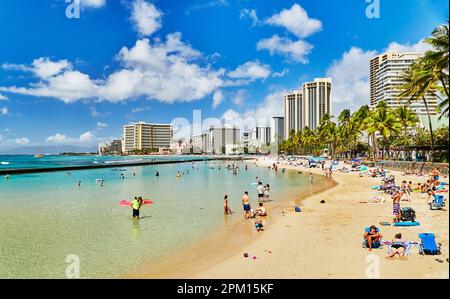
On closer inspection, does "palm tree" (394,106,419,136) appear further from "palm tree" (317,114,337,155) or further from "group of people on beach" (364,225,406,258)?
"group of people on beach" (364,225,406,258)

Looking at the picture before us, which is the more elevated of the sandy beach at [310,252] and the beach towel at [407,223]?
the beach towel at [407,223]

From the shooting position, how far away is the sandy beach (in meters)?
9.31

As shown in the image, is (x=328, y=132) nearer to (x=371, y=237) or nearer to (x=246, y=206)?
(x=246, y=206)

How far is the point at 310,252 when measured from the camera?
449 inches

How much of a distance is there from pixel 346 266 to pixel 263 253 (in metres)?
3.10

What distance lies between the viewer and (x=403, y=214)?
49.6ft

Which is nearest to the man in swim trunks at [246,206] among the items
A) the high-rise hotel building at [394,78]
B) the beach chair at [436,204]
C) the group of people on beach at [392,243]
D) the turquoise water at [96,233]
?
the turquoise water at [96,233]

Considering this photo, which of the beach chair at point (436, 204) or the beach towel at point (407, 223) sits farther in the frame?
the beach chair at point (436, 204)

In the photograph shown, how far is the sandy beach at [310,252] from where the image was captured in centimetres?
931

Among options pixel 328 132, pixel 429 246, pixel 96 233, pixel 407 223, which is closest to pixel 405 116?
pixel 328 132

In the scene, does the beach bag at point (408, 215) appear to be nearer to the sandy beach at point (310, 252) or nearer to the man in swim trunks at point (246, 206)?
the sandy beach at point (310, 252)

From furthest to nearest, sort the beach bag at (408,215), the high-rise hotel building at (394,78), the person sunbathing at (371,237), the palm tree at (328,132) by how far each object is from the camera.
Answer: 1. the high-rise hotel building at (394,78)
2. the palm tree at (328,132)
3. the beach bag at (408,215)
4. the person sunbathing at (371,237)
